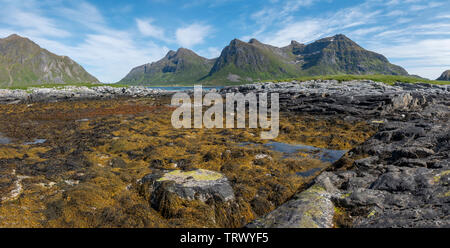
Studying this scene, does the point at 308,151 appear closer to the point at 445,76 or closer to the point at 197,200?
the point at 197,200

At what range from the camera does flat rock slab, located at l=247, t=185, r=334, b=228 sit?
A: 17.3 ft

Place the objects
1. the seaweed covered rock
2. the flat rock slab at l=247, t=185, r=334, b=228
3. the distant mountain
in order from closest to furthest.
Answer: the flat rock slab at l=247, t=185, r=334, b=228
the seaweed covered rock
the distant mountain

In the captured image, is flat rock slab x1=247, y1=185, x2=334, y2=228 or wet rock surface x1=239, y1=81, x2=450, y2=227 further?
flat rock slab x1=247, y1=185, x2=334, y2=228

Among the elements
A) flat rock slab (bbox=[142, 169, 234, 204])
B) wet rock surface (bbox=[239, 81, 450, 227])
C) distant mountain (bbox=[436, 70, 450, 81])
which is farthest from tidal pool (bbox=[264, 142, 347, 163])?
distant mountain (bbox=[436, 70, 450, 81])

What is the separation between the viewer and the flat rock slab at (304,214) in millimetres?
5266

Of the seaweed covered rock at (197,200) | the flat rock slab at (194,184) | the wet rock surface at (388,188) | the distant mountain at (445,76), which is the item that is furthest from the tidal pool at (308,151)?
the distant mountain at (445,76)

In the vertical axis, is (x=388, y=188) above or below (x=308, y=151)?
above

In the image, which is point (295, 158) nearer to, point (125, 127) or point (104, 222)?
point (104, 222)

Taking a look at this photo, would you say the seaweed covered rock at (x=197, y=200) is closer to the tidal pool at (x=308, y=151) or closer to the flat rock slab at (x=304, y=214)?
the flat rock slab at (x=304, y=214)

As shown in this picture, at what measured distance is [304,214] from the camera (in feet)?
18.1

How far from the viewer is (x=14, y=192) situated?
7.61 metres

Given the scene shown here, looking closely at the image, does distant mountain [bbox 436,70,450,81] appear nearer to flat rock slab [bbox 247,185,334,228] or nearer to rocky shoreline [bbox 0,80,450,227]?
rocky shoreline [bbox 0,80,450,227]

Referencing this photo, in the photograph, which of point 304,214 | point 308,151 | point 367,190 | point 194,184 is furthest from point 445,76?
point 194,184
